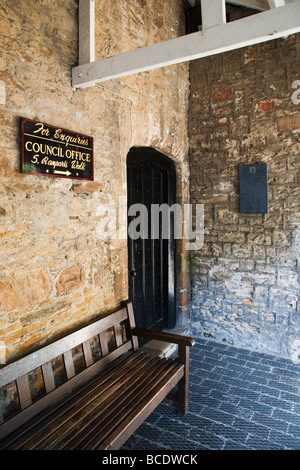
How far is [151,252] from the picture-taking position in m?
3.98

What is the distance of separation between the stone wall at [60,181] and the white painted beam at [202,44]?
0.28 meters

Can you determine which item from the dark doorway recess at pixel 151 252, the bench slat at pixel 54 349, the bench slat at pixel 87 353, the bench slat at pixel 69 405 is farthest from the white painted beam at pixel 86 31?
the bench slat at pixel 69 405

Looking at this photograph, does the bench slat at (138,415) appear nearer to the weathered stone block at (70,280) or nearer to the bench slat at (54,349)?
the bench slat at (54,349)

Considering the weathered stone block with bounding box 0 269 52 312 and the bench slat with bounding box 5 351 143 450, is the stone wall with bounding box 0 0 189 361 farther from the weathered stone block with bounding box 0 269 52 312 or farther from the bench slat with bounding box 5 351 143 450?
the bench slat with bounding box 5 351 143 450

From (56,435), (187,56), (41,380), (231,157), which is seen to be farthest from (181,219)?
(56,435)

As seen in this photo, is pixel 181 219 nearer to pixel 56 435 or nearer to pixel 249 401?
pixel 249 401

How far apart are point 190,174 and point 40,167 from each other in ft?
8.94

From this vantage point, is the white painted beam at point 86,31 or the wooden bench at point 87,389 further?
the white painted beam at point 86,31

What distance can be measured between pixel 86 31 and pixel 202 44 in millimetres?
987

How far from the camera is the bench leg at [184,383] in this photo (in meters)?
2.72

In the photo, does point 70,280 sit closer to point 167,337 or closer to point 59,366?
point 59,366

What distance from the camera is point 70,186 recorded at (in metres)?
2.44

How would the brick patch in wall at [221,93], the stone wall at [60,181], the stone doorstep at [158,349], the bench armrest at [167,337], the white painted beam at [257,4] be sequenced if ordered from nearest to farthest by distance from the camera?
the stone wall at [60,181]
the bench armrest at [167,337]
the stone doorstep at [158,349]
the white painted beam at [257,4]
the brick patch in wall at [221,93]

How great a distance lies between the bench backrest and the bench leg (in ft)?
1.57
